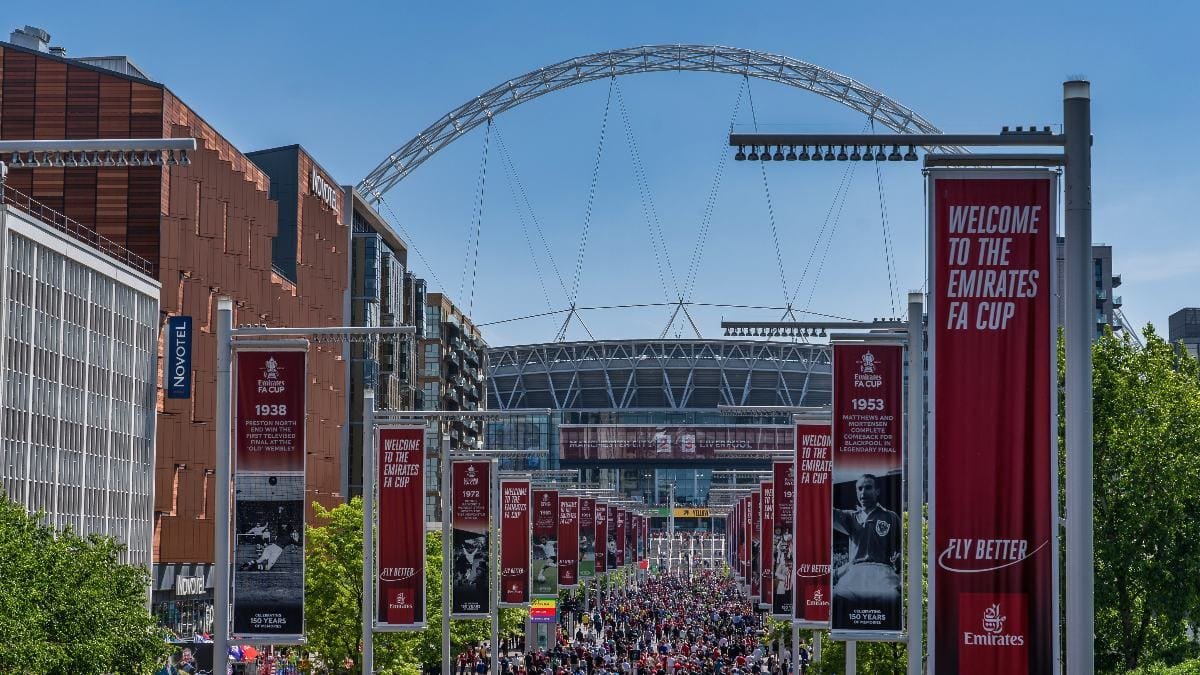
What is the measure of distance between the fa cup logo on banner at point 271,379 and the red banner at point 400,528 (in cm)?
1401

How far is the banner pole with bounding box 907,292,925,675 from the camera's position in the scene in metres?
30.4

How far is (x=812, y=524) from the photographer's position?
42906 millimetres

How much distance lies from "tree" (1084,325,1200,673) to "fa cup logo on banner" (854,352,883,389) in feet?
70.2

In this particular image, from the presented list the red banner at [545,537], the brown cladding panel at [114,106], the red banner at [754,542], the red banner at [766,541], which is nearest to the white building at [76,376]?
the brown cladding panel at [114,106]

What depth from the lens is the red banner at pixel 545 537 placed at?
80.4 m

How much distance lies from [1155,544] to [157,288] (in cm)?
5520

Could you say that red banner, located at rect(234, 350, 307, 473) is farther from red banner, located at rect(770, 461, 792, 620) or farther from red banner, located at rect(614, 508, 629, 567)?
red banner, located at rect(614, 508, 629, 567)

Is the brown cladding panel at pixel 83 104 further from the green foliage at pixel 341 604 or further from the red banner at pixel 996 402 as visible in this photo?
the red banner at pixel 996 402

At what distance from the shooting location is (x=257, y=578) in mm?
34312

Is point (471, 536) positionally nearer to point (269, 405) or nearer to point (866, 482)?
point (269, 405)

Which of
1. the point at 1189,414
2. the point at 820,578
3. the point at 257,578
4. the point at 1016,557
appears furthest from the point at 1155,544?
the point at 1016,557

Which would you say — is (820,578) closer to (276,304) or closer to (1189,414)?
(1189,414)

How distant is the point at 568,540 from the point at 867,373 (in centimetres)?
5657

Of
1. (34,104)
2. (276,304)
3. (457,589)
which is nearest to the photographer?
(457,589)
